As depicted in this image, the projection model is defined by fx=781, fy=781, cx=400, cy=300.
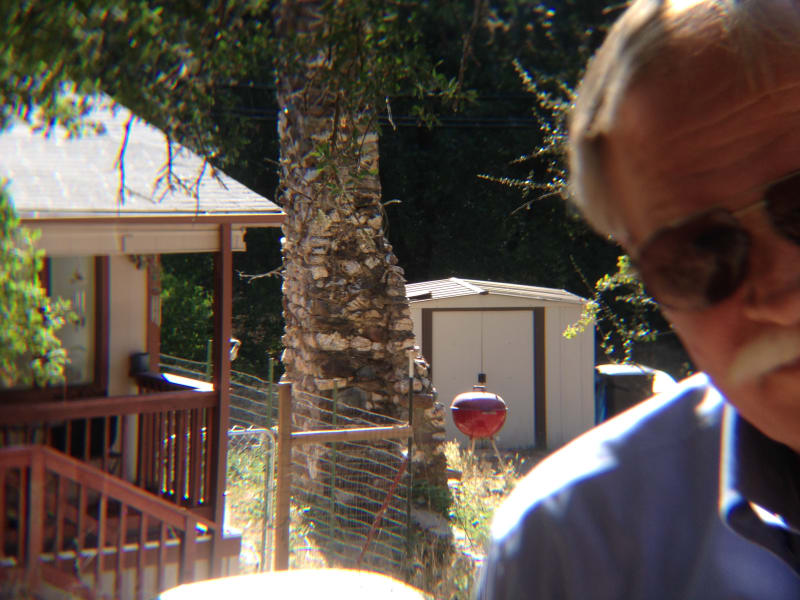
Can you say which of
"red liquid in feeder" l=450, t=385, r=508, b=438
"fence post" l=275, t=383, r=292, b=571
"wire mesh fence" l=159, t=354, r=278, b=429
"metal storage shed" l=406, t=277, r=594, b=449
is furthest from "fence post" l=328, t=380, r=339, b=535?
"metal storage shed" l=406, t=277, r=594, b=449

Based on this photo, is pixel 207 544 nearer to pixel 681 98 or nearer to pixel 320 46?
pixel 320 46

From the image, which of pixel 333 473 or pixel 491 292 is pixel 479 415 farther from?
pixel 491 292

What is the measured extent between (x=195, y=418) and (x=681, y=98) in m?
1.06

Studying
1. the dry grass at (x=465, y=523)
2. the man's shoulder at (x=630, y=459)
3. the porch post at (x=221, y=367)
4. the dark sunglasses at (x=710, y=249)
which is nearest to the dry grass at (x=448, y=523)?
the dry grass at (x=465, y=523)

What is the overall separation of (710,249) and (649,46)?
22cm

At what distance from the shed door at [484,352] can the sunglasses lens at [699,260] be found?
27.2 ft

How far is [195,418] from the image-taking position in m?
1.48

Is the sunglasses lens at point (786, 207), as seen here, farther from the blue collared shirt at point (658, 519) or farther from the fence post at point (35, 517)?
the fence post at point (35, 517)

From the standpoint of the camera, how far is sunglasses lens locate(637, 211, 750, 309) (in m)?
0.74

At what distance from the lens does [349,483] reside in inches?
226

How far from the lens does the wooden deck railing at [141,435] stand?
3.19 feet

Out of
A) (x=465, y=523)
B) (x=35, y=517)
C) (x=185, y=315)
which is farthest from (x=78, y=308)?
(x=465, y=523)

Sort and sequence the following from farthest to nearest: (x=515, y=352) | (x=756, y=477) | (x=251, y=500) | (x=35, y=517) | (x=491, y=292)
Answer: (x=515, y=352) < (x=491, y=292) < (x=251, y=500) < (x=35, y=517) < (x=756, y=477)

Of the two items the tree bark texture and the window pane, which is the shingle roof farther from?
the tree bark texture
